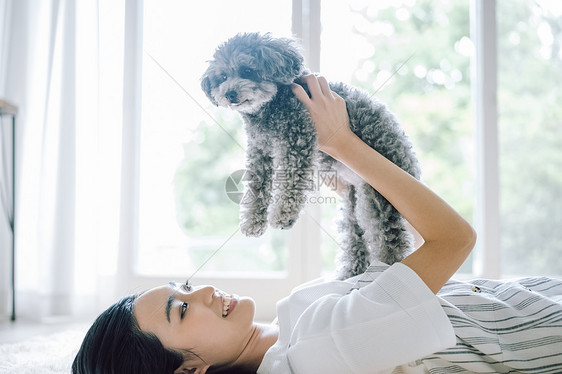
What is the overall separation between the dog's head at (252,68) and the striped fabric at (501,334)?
0.51 metres

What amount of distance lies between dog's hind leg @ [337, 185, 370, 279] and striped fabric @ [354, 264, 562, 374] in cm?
28

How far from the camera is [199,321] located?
103 centimetres

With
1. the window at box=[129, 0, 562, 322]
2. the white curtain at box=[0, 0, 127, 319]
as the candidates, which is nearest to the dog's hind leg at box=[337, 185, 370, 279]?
the window at box=[129, 0, 562, 322]

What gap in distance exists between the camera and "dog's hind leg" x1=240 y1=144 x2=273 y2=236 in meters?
1.15

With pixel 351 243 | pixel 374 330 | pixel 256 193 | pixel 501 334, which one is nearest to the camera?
pixel 374 330

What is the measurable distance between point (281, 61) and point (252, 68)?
75 millimetres

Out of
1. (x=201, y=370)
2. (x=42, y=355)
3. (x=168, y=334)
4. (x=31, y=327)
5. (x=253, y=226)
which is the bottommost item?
(x=31, y=327)

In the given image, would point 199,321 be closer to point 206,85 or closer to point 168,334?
point 168,334

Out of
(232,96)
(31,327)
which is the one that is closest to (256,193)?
(232,96)

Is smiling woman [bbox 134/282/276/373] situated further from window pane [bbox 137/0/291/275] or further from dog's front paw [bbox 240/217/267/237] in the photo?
window pane [bbox 137/0/291/275]

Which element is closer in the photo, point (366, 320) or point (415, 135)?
point (366, 320)

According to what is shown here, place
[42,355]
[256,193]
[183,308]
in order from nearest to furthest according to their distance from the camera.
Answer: [183,308] < [256,193] < [42,355]

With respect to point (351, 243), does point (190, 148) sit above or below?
above

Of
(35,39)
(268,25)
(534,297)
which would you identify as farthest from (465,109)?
Answer: (35,39)
